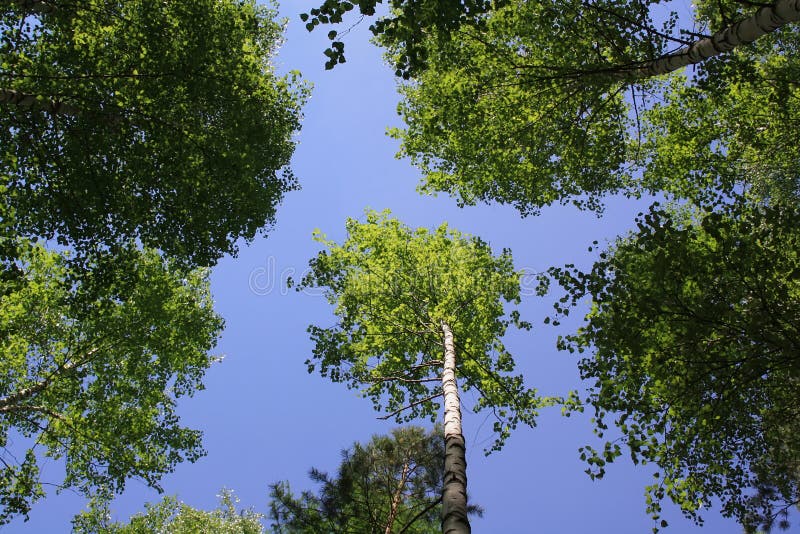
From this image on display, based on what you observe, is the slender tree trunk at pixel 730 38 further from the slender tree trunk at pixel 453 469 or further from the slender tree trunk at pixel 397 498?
the slender tree trunk at pixel 397 498

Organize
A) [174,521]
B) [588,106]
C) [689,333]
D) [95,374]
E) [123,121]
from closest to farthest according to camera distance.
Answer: [689,333] < [123,121] < [588,106] < [95,374] < [174,521]

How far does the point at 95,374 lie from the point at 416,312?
8359 mm

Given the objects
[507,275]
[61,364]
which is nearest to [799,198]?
→ [507,275]

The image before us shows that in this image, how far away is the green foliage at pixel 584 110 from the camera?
782 centimetres

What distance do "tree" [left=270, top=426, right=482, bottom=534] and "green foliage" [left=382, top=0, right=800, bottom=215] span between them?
19.2 feet

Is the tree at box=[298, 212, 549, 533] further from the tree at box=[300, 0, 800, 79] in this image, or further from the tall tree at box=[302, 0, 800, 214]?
the tree at box=[300, 0, 800, 79]

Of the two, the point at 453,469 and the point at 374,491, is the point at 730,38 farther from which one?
the point at 374,491

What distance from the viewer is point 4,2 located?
20.3 feet

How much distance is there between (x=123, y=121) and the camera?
6852 mm

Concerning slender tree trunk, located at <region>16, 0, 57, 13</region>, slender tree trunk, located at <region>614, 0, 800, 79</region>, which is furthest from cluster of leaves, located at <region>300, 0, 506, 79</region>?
slender tree trunk, located at <region>16, 0, 57, 13</region>

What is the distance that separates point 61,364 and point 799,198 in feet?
61.6

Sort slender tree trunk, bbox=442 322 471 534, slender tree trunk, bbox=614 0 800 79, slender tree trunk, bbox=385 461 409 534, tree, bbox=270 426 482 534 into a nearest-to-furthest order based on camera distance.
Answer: slender tree trunk, bbox=442 322 471 534 < slender tree trunk, bbox=614 0 800 79 < slender tree trunk, bbox=385 461 409 534 < tree, bbox=270 426 482 534

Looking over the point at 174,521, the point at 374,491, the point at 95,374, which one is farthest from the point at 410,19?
the point at 174,521

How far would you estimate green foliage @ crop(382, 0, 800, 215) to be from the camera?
782 cm
